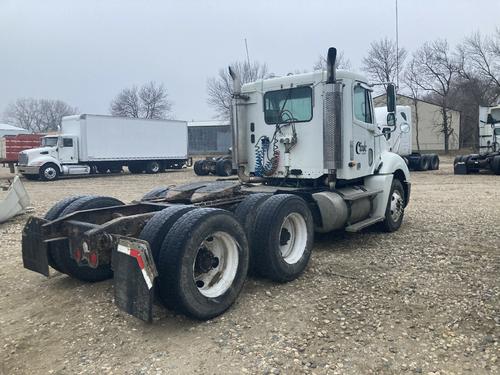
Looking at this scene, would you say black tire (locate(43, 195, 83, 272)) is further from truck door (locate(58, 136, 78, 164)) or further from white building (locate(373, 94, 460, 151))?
white building (locate(373, 94, 460, 151))

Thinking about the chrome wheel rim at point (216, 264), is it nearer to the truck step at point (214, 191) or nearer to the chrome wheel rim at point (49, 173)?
the truck step at point (214, 191)

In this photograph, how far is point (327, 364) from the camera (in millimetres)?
3514

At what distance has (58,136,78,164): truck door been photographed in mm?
24641

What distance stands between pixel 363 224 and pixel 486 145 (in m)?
18.3

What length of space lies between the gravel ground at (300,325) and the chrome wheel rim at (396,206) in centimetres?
181

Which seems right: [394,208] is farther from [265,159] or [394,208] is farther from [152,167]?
[152,167]

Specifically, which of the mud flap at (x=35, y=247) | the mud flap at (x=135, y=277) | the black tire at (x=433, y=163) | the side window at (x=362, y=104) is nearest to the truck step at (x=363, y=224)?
the side window at (x=362, y=104)

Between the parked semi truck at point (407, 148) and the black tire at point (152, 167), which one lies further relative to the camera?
the black tire at point (152, 167)

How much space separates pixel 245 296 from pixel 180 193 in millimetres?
1681

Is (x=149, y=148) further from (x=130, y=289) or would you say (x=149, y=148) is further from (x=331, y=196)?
(x=130, y=289)

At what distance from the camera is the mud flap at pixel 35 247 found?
4.72 metres

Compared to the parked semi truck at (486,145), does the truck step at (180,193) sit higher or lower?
lower

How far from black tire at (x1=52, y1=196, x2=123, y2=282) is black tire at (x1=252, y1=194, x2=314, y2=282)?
1779mm

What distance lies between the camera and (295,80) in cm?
726
